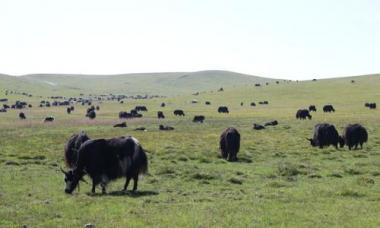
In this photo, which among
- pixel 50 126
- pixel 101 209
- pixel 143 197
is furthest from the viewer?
pixel 50 126

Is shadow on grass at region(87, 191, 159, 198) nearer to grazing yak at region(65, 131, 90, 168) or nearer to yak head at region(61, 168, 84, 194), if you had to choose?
yak head at region(61, 168, 84, 194)

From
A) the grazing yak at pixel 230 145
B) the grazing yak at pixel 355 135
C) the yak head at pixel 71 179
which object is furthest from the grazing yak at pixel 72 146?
the grazing yak at pixel 355 135

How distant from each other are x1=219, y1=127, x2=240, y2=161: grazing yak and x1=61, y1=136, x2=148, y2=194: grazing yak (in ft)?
34.1

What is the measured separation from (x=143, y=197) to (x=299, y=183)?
643 cm

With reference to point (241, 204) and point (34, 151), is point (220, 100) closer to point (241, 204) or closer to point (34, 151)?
point (34, 151)

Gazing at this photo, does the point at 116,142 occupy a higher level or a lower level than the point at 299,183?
higher

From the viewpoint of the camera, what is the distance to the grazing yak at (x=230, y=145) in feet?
94.0

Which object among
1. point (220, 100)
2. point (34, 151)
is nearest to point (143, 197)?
point (34, 151)

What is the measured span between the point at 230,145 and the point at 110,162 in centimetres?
1110

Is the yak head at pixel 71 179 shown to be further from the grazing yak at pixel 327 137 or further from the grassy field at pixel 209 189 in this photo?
the grazing yak at pixel 327 137

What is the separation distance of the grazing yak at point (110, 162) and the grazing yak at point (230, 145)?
10.4 metres

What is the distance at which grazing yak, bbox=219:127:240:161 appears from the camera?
28.6m

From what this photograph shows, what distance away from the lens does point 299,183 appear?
66.0 ft

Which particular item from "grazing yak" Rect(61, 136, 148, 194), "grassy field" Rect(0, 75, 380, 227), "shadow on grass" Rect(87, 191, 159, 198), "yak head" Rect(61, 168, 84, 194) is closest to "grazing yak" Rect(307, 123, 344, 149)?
"grassy field" Rect(0, 75, 380, 227)
